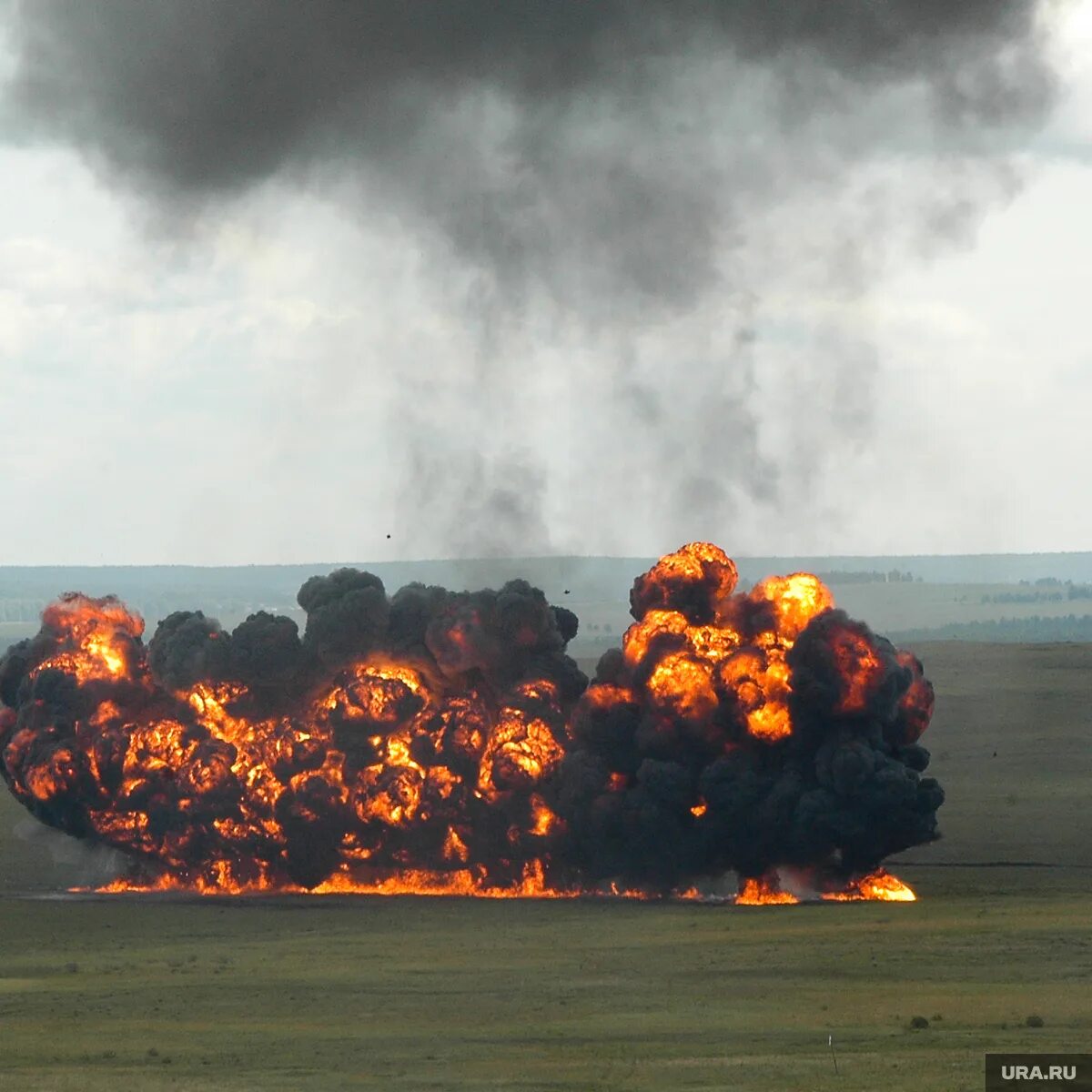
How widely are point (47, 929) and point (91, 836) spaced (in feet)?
61.7

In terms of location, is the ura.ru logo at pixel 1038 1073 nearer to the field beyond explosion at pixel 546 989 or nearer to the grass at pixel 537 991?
the field beyond explosion at pixel 546 989

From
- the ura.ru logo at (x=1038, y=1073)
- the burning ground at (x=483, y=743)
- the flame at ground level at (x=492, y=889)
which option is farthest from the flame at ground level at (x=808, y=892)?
the ura.ru logo at (x=1038, y=1073)

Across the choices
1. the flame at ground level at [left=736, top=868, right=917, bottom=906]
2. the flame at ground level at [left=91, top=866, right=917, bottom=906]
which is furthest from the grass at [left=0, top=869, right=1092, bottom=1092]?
the flame at ground level at [left=91, top=866, right=917, bottom=906]

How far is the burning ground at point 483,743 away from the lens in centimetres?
12431

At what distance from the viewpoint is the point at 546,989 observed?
308ft

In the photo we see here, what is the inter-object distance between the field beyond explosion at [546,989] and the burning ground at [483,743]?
158 inches

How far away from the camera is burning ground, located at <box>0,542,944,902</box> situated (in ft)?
408

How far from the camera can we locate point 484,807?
13075 cm

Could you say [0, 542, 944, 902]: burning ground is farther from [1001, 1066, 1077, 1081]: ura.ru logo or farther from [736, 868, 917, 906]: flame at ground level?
[1001, 1066, 1077, 1081]: ura.ru logo

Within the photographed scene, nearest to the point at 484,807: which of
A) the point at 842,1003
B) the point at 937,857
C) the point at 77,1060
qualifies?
the point at 937,857

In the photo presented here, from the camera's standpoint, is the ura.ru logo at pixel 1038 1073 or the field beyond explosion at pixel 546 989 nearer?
the ura.ru logo at pixel 1038 1073

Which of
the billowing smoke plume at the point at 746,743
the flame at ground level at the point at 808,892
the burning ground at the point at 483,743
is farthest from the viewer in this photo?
the flame at ground level at the point at 808,892

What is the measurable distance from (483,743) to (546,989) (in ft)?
126

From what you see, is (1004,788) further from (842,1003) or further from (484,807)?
(842,1003)
